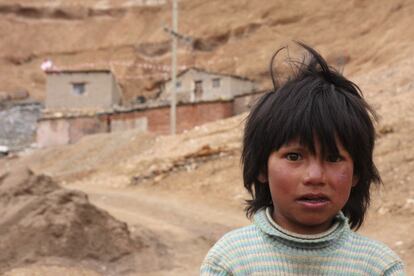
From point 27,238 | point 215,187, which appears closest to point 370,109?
point 27,238

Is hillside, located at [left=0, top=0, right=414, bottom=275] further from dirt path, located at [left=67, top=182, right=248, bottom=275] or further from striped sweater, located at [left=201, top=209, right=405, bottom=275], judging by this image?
striped sweater, located at [left=201, top=209, right=405, bottom=275]

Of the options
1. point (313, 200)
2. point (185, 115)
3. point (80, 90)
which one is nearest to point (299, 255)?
point (313, 200)

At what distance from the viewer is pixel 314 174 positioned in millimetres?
1842

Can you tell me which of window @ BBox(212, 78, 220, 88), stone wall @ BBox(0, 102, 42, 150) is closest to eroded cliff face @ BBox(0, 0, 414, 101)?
window @ BBox(212, 78, 220, 88)

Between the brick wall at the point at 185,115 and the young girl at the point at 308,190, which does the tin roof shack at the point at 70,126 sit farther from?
the young girl at the point at 308,190

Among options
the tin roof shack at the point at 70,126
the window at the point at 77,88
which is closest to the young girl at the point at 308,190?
the tin roof shack at the point at 70,126

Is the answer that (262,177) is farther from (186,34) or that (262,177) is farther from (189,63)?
(186,34)

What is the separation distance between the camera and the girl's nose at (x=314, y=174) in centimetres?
184

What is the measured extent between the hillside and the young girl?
2177 millimetres

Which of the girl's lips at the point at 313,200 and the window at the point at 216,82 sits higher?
the window at the point at 216,82

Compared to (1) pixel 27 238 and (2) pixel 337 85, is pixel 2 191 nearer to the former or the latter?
(1) pixel 27 238

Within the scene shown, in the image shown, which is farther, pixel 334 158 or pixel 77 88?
pixel 77 88

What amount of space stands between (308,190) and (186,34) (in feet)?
135

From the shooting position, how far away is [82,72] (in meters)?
29.4
